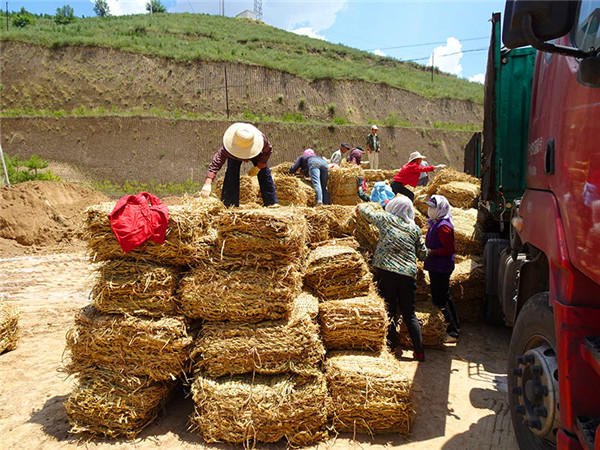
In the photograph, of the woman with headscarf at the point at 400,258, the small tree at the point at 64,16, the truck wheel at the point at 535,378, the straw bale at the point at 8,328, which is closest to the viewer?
the truck wheel at the point at 535,378

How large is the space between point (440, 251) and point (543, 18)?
4.23 meters

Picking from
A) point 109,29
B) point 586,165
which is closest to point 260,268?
point 586,165

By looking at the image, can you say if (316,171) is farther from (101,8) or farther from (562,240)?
(101,8)

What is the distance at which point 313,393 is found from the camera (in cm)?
385

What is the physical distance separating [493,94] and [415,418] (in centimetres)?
382

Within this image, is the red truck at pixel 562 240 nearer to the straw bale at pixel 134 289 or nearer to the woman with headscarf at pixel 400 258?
the woman with headscarf at pixel 400 258

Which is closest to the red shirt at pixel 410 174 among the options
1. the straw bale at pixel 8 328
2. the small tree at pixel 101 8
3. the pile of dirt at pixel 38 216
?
the straw bale at pixel 8 328

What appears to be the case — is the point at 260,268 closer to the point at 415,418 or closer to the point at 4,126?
the point at 415,418

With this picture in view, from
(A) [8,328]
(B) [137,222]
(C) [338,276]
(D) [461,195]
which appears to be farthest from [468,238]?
(A) [8,328]

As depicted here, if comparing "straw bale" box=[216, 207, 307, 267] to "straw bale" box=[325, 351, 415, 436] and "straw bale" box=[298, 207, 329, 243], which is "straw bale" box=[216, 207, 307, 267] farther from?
"straw bale" box=[298, 207, 329, 243]

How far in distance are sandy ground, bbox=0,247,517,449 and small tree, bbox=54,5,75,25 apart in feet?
244

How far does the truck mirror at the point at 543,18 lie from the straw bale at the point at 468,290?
5.20m

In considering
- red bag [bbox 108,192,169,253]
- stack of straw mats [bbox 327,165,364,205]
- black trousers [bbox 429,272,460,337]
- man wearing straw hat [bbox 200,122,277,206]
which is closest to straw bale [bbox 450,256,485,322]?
black trousers [bbox 429,272,460,337]

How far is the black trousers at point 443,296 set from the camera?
19.6 ft
